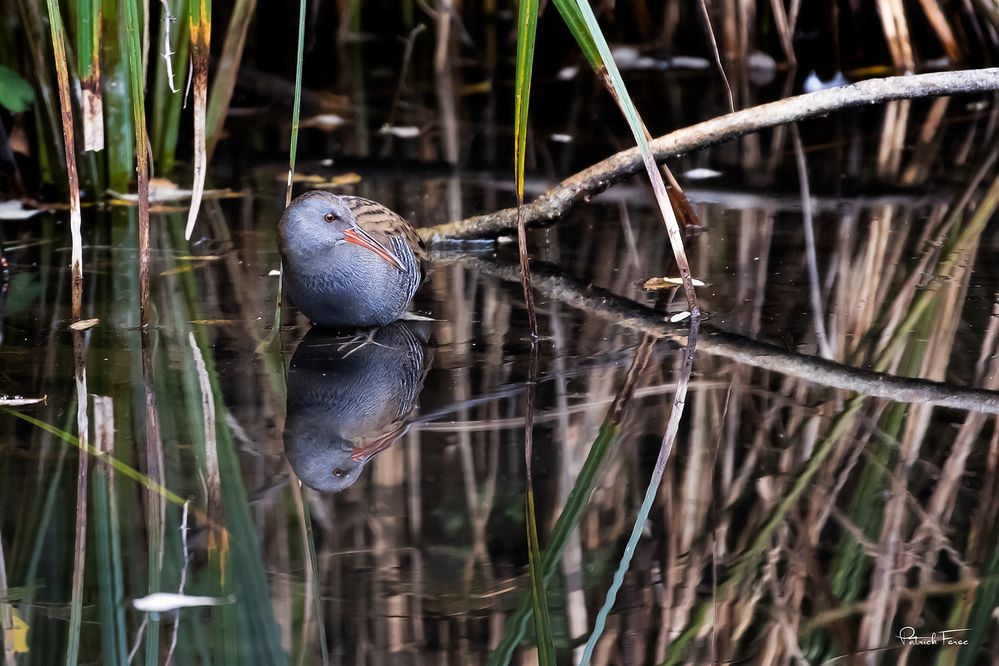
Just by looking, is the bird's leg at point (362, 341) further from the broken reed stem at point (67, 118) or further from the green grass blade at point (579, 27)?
the green grass blade at point (579, 27)

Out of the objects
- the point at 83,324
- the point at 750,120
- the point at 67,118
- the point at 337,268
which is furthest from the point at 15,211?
the point at 750,120

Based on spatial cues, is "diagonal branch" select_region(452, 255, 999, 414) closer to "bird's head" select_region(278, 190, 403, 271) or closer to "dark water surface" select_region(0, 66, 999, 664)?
"dark water surface" select_region(0, 66, 999, 664)

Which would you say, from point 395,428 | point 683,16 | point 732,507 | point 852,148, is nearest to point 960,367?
point 732,507

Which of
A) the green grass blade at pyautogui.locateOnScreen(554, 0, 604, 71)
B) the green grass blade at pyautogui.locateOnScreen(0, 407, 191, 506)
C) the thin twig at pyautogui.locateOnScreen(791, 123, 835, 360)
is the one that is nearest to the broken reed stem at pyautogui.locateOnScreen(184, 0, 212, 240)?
the green grass blade at pyautogui.locateOnScreen(0, 407, 191, 506)

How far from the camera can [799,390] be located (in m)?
3.47

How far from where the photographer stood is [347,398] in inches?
140

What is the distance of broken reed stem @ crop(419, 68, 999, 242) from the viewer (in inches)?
168

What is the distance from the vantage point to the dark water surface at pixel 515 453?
241 centimetres

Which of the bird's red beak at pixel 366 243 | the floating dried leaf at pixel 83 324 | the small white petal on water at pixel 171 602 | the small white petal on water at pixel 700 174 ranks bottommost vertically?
the small white petal on water at pixel 171 602

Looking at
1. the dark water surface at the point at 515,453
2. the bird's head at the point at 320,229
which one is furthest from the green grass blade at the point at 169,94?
the bird's head at the point at 320,229

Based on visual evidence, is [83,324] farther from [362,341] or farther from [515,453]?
[515,453]

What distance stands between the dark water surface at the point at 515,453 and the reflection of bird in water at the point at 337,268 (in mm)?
107

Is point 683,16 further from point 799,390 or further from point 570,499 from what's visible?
point 570,499

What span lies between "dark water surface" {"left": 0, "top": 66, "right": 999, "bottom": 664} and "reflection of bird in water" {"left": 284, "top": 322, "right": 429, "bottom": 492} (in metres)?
0.01
